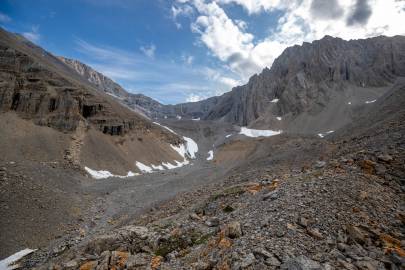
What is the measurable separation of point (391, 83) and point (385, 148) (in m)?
185

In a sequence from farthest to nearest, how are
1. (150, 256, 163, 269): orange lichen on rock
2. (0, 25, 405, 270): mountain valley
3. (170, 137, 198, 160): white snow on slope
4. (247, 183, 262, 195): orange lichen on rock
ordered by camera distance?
(170, 137, 198, 160): white snow on slope < (247, 183, 262, 195): orange lichen on rock < (150, 256, 163, 269): orange lichen on rock < (0, 25, 405, 270): mountain valley

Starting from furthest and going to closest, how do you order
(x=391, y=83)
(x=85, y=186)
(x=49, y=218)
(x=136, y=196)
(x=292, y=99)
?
(x=292, y=99), (x=391, y=83), (x=85, y=186), (x=136, y=196), (x=49, y=218)

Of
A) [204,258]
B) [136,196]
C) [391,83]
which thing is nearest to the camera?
[204,258]

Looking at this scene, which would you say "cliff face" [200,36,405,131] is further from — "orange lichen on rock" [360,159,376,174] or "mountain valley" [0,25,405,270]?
"orange lichen on rock" [360,159,376,174]

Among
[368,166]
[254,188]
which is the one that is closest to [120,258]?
[254,188]

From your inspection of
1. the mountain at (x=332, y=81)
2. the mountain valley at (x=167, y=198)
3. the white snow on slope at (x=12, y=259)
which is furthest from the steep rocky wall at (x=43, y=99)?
the mountain at (x=332, y=81)

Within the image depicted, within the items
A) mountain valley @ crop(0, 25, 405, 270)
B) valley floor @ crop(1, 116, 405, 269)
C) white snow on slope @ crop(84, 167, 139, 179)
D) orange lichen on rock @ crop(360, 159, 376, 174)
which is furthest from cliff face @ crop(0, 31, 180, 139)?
orange lichen on rock @ crop(360, 159, 376, 174)

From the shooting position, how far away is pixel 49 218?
961 inches

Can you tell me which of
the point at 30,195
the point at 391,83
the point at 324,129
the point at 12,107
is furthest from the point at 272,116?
the point at 30,195

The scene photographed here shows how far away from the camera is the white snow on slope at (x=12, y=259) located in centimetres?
1766

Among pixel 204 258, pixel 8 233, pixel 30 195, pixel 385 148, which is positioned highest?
pixel 385 148

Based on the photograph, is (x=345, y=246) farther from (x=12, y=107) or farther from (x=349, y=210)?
(x=12, y=107)

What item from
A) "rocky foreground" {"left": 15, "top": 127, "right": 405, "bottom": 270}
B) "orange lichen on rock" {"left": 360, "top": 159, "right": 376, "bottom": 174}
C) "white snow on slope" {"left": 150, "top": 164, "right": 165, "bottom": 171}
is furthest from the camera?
"white snow on slope" {"left": 150, "top": 164, "right": 165, "bottom": 171}

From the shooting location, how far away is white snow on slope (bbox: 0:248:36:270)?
1766 cm
